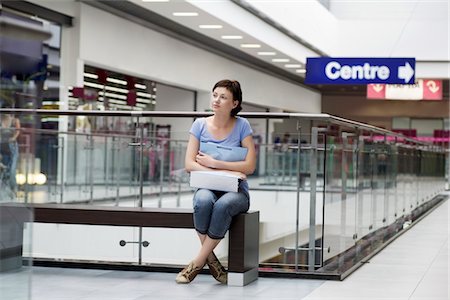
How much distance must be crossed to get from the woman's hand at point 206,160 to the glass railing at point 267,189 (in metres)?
0.64

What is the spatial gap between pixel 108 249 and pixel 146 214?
1044 mm

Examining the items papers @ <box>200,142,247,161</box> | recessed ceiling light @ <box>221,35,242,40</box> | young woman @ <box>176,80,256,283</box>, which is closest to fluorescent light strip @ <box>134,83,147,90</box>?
recessed ceiling light @ <box>221,35,242,40</box>

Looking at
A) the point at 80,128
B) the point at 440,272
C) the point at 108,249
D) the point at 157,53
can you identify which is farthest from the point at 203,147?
the point at 157,53

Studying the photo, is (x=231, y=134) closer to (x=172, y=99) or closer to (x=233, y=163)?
(x=233, y=163)

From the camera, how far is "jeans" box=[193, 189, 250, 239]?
534 centimetres

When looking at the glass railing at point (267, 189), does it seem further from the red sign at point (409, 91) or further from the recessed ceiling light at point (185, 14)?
the red sign at point (409, 91)

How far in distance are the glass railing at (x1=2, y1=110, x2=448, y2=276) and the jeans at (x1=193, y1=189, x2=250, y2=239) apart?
74 cm

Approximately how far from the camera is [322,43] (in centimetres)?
2219

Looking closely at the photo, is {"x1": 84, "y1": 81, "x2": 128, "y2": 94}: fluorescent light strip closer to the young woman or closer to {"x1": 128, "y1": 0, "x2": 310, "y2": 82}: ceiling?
{"x1": 128, "y1": 0, "x2": 310, "y2": 82}: ceiling

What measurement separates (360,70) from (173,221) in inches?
361

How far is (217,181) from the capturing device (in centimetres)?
541

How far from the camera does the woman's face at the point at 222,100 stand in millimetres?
5543

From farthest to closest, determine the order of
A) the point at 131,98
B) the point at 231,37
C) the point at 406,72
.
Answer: the point at 231,37, the point at 131,98, the point at 406,72

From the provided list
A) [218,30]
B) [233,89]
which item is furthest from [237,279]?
[218,30]
